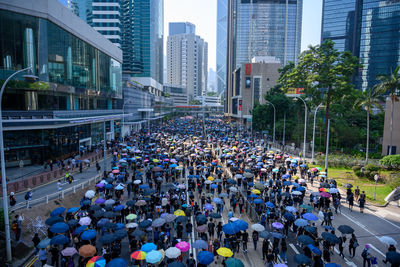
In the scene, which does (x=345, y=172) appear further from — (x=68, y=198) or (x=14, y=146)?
(x=14, y=146)

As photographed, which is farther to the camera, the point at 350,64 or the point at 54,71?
the point at 350,64

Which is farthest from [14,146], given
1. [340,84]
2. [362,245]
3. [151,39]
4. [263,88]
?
[151,39]

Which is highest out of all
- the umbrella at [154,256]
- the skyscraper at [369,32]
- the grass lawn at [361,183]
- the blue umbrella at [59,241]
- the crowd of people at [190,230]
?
the skyscraper at [369,32]

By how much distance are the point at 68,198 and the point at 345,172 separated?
29.5 metres

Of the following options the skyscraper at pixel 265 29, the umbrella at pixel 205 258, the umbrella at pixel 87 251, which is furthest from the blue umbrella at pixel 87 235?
the skyscraper at pixel 265 29

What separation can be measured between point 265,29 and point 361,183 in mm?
141467

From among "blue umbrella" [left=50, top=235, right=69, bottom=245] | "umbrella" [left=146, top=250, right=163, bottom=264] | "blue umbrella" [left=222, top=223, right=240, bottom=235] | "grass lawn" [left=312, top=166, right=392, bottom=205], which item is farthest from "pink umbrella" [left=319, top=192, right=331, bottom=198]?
"blue umbrella" [left=50, top=235, right=69, bottom=245]

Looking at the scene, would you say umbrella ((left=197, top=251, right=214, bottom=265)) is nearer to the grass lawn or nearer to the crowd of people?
the crowd of people

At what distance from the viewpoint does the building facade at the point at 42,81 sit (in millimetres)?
29641

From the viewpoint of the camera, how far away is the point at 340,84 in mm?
37188

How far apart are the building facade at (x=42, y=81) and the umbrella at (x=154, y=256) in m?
24.0

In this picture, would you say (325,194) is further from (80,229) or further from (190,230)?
(80,229)

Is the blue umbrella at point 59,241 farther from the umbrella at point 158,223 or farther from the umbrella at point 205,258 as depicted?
the umbrella at point 205,258

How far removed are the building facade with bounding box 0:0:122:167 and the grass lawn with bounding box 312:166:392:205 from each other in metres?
32.3
